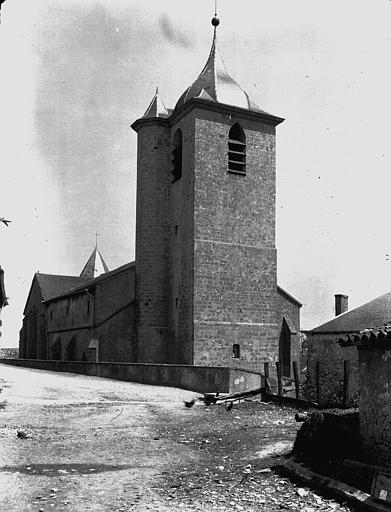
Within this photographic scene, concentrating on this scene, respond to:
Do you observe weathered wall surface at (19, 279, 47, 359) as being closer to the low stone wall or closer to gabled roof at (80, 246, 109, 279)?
gabled roof at (80, 246, 109, 279)

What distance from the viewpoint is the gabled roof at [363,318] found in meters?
30.5

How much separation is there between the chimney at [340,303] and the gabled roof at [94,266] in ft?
94.2

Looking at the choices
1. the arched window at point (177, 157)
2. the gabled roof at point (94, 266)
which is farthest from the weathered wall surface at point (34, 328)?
the arched window at point (177, 157)

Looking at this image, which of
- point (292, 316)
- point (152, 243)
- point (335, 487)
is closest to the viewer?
point (335, 487)

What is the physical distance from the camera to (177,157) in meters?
33.3

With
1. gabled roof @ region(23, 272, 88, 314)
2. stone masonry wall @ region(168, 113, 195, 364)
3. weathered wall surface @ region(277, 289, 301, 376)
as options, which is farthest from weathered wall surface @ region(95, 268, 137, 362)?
gabled roof @ region(23, 272, 88, 314)

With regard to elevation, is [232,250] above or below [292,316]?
above

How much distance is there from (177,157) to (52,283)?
21.7 m

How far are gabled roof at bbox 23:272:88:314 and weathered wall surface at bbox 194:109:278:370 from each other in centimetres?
2135

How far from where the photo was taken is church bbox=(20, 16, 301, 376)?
30.6 m

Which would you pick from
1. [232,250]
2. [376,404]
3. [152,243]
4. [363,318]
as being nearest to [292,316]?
[363,318]

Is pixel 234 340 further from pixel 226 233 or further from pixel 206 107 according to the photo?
pixel 206 107

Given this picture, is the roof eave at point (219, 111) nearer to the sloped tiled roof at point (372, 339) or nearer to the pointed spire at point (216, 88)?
the pointed spire at point (216, 88)

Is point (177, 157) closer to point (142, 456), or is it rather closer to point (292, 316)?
point (292, 316)
